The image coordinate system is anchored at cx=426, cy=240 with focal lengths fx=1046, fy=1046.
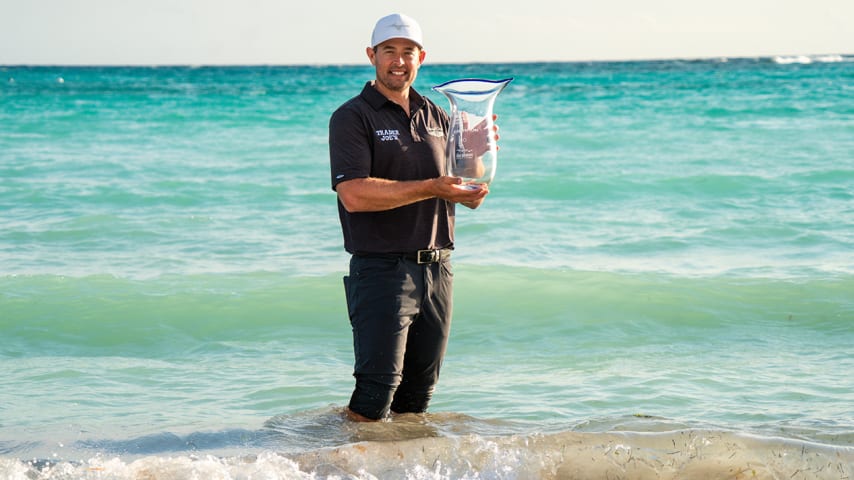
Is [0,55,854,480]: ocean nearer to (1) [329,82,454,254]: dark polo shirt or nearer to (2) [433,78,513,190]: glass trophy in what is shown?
(1) [329,82,454,254]: dark polo shirt

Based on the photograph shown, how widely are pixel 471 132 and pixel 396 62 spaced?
17.8 inches

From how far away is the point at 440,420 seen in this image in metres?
4.70

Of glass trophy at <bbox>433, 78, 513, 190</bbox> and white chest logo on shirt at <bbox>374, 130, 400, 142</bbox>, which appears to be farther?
white chest logo on shirt at <bbox>374, 130, 400, 142</bbox>

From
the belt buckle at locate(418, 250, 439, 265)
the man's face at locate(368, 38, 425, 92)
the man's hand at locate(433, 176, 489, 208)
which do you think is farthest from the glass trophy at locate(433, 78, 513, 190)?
the belt buckle at locate(418, 250, 439, 265)

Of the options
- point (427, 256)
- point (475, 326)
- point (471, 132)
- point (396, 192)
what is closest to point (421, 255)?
point (427, 256)

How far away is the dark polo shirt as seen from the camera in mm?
3885

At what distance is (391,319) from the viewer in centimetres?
398

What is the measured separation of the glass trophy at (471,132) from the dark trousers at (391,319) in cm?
49

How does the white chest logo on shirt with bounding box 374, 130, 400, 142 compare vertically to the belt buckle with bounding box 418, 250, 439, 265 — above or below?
above

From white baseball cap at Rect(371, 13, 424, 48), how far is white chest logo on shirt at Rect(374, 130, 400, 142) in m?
0.33

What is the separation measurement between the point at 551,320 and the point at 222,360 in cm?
229

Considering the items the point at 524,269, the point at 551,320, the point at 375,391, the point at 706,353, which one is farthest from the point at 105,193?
the point at 375,391

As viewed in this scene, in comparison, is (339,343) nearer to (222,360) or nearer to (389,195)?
(222,360)

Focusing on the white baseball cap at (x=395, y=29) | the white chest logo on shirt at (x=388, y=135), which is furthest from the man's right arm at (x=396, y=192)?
the white baseball cap at (x=395, y=29)
